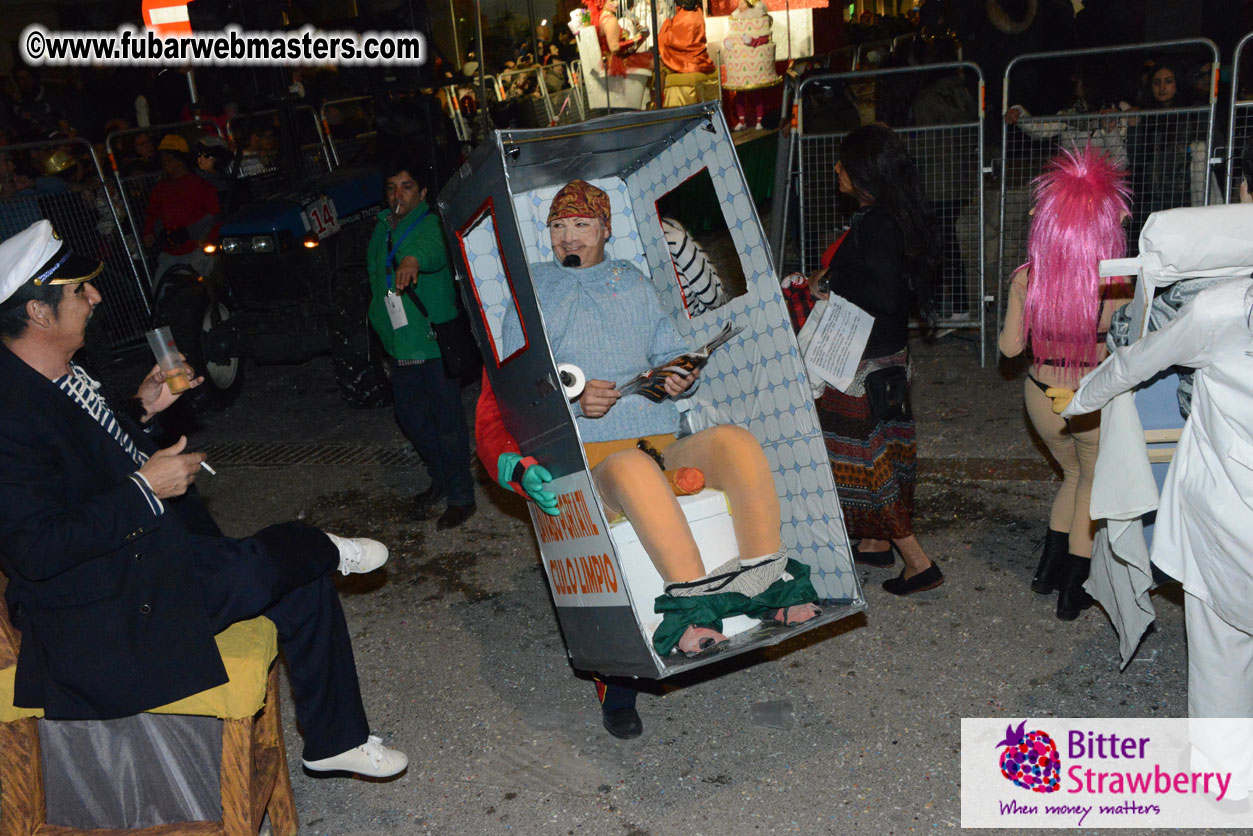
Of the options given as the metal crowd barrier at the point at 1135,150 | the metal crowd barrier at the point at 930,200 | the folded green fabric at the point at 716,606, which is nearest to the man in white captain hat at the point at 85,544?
the folded green fabric at the point at 716,606

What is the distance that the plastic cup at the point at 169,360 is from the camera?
119 inches

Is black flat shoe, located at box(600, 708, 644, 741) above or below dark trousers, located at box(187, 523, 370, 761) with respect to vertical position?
below

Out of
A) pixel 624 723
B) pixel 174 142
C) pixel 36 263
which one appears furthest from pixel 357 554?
pixel 174 142

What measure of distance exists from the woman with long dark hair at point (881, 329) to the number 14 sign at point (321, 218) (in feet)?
15.1

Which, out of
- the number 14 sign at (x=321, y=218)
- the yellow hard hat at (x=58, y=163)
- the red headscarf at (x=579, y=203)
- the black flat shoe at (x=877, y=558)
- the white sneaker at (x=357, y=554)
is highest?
the yellow hard hat at (x=58, y=163)

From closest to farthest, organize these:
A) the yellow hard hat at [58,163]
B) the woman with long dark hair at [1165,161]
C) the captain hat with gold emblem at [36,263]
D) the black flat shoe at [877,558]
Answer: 1. the captain hat with gold emblem at [36,263]
2. the black flat shoe at [877,558]
3. the woman with long dark hair at [1165,161]
4. the yellow hard hat at [58,163]

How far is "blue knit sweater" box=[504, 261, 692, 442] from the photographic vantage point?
3.54 m

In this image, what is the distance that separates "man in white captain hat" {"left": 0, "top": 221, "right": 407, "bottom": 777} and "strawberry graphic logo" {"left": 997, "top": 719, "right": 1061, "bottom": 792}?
2.29 m

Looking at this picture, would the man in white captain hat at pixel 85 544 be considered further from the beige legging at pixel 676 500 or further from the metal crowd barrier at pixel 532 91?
the metal crowd barrier at pixel 532 91

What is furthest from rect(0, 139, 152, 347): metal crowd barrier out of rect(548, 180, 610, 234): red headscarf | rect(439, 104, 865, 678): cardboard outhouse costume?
rect(548, 180, 610, 234): red headscarf

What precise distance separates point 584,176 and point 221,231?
4.62 metres

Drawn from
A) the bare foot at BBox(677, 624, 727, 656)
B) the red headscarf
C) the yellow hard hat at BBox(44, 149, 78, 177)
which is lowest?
the bare foot at BBox(677, 624, 727, 656)

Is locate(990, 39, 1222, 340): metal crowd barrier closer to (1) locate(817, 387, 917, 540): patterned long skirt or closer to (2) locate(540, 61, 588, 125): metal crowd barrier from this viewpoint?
(1) locate(817, 387, 917, 540): patterned long skirt

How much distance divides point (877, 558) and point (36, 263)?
11.1 feet
